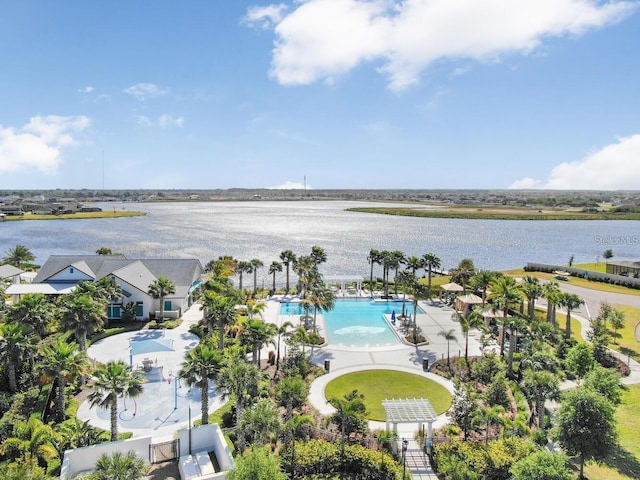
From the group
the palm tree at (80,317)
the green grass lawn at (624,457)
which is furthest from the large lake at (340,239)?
the green grass lawn at (624,457)

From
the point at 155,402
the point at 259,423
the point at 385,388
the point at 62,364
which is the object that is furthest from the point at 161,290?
the point at 259,423

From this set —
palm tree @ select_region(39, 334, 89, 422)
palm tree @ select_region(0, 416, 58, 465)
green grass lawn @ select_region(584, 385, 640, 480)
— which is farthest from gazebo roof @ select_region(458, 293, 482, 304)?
palm tree @ select_region(0, 416, 58, 465)

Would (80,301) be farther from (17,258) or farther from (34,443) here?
(17,258)

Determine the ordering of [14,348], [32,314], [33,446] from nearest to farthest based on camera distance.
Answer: [33,446] < [14,348] < [32,314]

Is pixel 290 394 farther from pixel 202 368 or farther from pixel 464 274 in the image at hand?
pixel 464 274

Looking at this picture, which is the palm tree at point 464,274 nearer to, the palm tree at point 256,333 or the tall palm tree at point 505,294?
the tall palm tree at point 505,294

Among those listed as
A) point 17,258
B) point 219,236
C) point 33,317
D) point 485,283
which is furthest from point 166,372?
point 219,236
